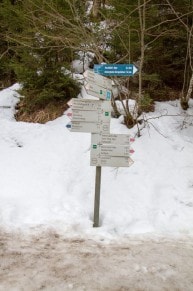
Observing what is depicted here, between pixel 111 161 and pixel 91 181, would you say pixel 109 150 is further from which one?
pixel 91 181

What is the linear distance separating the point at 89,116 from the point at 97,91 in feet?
1.39

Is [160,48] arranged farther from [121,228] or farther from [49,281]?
[49,281]

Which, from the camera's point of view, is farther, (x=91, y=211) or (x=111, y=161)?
(x=91, y=211)

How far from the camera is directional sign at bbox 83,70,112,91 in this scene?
4.99m

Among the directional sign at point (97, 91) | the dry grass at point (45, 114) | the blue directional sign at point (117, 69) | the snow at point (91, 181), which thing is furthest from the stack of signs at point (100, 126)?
the dry grass at point (45, 114)

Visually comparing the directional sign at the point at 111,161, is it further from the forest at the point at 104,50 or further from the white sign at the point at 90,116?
the forest at the point at 104,50

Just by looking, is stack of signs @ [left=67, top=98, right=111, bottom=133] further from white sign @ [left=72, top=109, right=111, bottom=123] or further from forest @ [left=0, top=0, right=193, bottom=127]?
forest @ [left=0, top=0, right=193, bottom=127]

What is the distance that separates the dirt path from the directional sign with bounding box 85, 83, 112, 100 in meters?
2.27

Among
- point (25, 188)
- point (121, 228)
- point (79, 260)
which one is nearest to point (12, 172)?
point (25, 188)

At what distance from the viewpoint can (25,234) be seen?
193 inches

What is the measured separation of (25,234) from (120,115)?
16.1 ft

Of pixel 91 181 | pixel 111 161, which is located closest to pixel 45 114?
pixel 91 181

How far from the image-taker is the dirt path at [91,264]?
3670 millimetres

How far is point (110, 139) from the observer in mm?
5285
